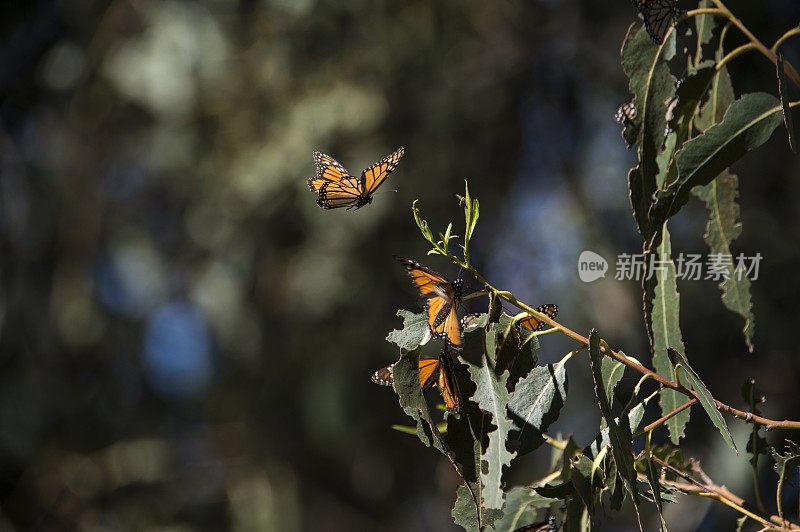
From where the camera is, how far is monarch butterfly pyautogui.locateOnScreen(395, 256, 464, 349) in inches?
22.3

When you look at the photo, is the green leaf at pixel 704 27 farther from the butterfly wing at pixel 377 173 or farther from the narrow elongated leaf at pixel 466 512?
the narrow elongated leaf at pixel 466 512

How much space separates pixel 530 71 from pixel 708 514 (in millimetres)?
2011

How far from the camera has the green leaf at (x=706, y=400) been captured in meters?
0.57

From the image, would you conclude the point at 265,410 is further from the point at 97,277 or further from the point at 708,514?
the point at 708,514

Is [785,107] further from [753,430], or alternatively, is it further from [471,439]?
[471,439]

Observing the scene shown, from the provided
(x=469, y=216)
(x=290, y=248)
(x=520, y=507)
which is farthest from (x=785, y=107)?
(x=290, y=248)

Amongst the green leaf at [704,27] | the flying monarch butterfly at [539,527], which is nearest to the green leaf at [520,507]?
the flying monarch butterfly at [539,527]

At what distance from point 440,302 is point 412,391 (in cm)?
7

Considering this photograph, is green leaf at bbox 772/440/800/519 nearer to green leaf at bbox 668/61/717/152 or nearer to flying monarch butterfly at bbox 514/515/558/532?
flying monarch butterfly at bbox 514/515/558/532

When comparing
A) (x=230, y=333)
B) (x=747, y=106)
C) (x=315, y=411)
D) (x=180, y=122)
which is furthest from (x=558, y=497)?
(x=180, y=122)

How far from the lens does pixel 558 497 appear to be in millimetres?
656

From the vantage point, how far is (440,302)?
57 centimetres

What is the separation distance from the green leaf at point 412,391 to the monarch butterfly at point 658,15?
392 mm

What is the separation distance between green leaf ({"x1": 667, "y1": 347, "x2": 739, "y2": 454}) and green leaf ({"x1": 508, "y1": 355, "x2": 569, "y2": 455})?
0.09m
